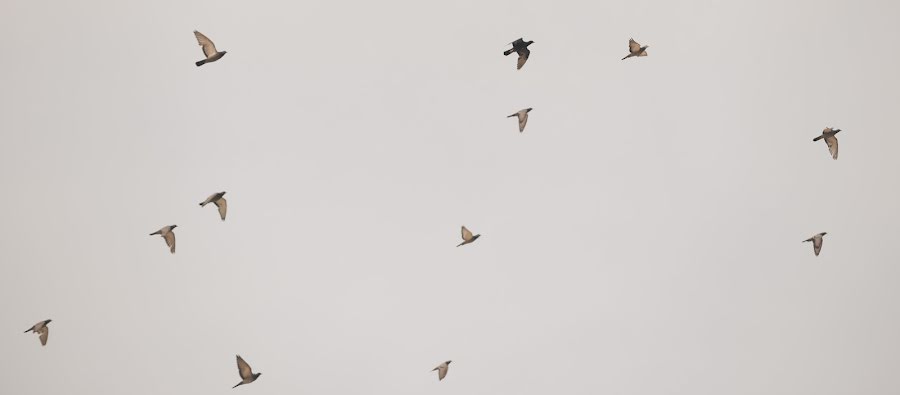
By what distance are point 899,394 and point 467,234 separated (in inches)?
2681

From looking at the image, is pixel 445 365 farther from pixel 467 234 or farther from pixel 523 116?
pixel 523 116

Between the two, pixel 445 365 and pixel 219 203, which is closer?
pixel 219 203

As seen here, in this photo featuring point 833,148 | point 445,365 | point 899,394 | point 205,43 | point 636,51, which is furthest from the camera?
point 899,394

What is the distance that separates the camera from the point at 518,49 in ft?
129

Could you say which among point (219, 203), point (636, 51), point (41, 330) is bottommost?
point (41, 330)

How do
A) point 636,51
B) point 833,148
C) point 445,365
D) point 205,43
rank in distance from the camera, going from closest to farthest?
point 205,43 < point 636,51 < point 833,148 < point 445,365

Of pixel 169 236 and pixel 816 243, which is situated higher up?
pixel 169 236

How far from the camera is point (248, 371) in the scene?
39.5 metres

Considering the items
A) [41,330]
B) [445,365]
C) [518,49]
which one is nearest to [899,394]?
[445,365]

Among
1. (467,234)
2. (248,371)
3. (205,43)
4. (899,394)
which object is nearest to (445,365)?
(467,234)

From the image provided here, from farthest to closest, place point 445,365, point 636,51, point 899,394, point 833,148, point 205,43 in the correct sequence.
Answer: point 899,394 → point 445,365 → point 833,148 → point 636,51 → point 205,43

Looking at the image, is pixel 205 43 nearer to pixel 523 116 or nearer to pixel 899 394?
pixel 523 116

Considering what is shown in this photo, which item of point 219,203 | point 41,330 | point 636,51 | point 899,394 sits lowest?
point 899,394

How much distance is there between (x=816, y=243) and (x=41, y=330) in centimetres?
3199
